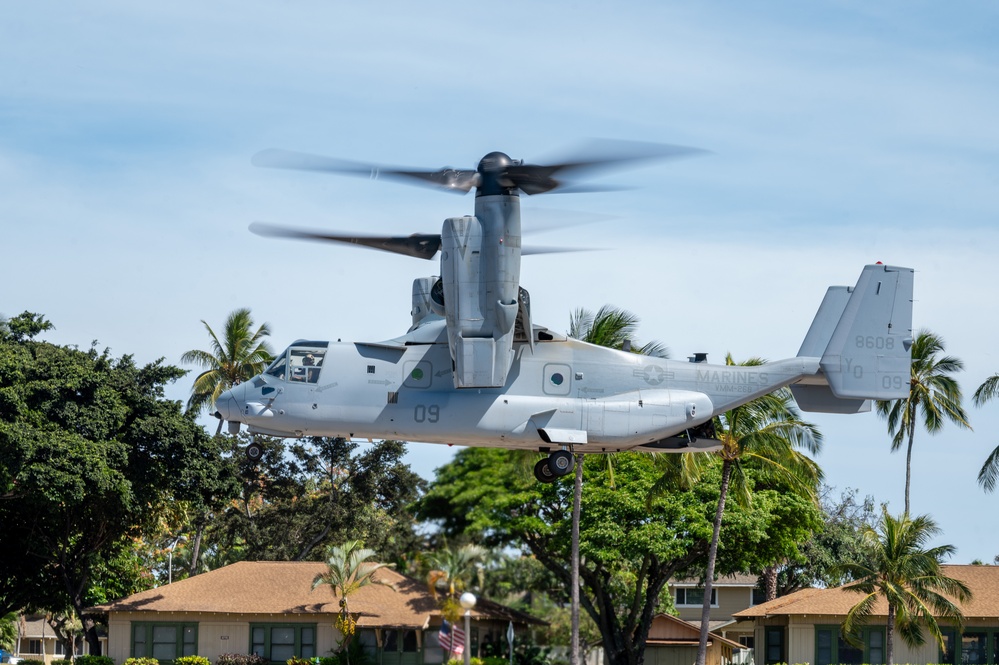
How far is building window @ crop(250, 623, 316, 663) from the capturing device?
52.7 meters

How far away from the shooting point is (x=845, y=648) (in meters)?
50.3

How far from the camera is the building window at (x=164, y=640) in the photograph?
53.1 meters

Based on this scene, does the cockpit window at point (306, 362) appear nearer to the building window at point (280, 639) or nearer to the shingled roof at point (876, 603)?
the shingled roof at point (876, 603)

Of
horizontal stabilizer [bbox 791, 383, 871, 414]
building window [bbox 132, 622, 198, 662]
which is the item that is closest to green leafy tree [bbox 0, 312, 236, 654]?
building window [bbox 132, 622, 198, 662]

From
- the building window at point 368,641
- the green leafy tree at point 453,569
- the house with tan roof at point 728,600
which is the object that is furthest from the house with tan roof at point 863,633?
the house with tan roof at point 728,600

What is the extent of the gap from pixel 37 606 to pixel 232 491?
10.4 m

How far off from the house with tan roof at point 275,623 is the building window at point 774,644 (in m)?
10.6

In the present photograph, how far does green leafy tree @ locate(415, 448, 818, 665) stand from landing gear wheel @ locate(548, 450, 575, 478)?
952 inches

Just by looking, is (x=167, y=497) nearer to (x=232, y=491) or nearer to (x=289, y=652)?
(x=232, y=491)

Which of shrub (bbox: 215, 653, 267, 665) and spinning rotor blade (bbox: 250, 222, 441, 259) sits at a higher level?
spinning rotor blade (bbox: 250, 222, 441, 259)

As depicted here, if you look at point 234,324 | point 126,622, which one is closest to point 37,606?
point 126,622

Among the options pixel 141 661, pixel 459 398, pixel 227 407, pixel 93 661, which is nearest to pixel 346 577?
pixel 141 661

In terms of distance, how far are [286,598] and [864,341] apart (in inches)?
1240

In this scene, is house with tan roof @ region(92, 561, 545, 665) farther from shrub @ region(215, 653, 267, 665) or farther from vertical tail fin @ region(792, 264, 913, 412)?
vertical tail fin @ region(792, 264, 913, 412)
